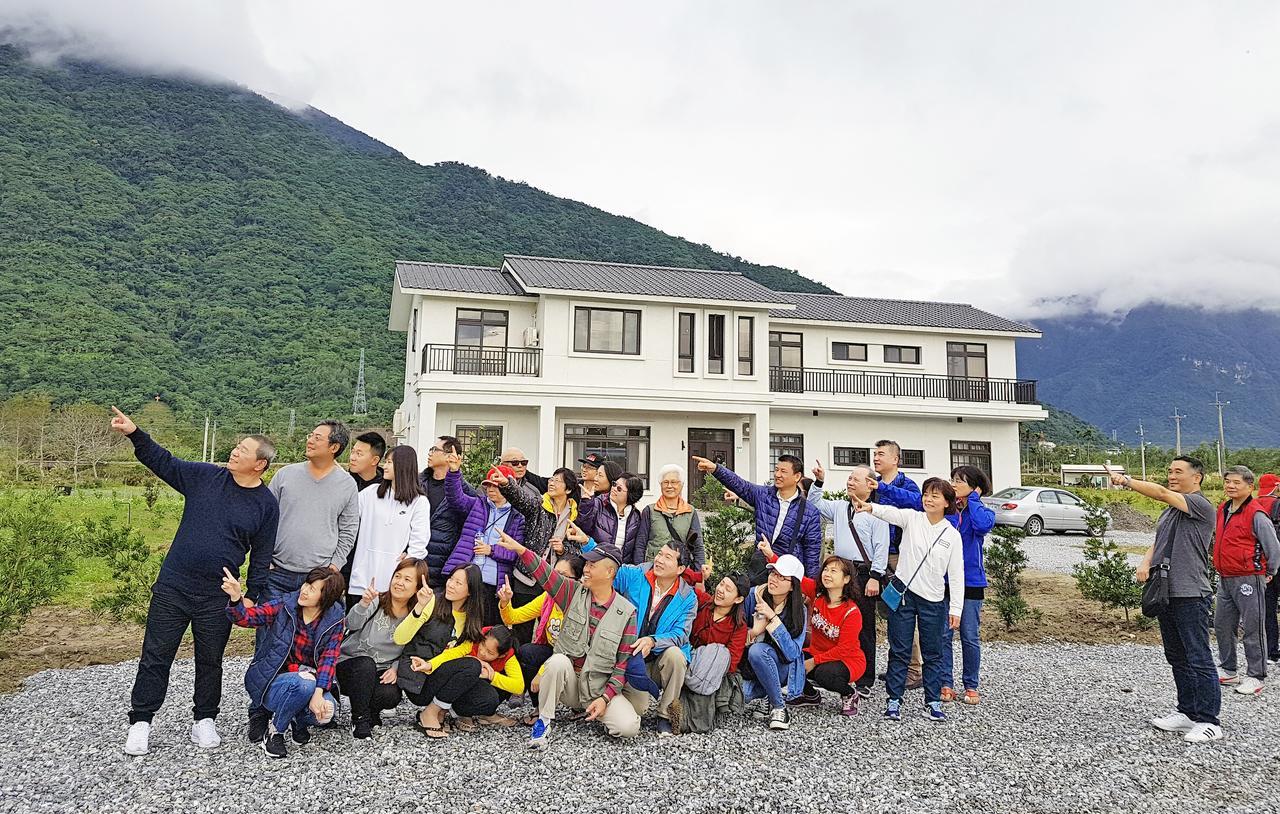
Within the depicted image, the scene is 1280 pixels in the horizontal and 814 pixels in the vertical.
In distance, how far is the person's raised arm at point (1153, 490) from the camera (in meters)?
4.31

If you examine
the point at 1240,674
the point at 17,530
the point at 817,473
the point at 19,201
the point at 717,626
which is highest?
the point at 19,201

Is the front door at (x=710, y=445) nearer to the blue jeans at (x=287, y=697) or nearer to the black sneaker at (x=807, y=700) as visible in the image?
the black sneaker at (x=807, y=700)

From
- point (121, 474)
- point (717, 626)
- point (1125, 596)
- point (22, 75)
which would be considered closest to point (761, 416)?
point (1125, 596)

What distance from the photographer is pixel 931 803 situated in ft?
12.0

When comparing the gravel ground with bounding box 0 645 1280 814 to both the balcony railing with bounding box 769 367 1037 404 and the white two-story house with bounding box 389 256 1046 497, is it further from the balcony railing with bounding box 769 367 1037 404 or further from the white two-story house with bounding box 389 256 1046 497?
the balcony railing with bounding box 769 367 1037 404

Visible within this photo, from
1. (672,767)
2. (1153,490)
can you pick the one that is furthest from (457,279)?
(1153,490)

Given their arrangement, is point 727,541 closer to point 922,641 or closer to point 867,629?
point 867,629

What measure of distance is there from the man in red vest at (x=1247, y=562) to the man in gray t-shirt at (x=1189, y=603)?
1.34 m

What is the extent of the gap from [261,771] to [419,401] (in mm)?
14751

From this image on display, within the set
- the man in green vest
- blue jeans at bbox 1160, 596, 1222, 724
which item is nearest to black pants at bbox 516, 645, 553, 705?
the man in green vest

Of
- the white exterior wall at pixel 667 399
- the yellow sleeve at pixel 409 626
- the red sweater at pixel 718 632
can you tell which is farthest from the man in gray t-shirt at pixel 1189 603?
the white exterior wall at pixel 667 399

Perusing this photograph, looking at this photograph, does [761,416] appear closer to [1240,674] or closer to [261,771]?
[1240,674]

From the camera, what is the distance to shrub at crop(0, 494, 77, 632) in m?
5.84

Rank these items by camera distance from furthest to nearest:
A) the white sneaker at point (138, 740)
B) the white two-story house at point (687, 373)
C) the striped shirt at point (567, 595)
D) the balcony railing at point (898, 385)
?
1. the balcony railing at point (898, 385)
2. the white two-story house at point (687, 373)
3. the striped shirt at point (567, 595)
4. the white sneaker at point (138, 740)
